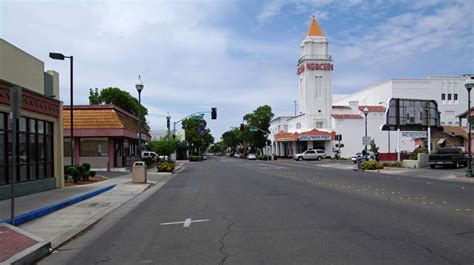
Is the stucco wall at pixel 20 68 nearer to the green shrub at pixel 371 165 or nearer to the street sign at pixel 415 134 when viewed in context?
the green shrub at pixel 371 165

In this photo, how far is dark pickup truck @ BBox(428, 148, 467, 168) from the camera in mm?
38219

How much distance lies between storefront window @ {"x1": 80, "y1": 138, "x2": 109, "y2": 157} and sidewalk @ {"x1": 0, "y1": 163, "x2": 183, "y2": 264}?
19.1 m

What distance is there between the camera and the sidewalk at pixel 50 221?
8.82m

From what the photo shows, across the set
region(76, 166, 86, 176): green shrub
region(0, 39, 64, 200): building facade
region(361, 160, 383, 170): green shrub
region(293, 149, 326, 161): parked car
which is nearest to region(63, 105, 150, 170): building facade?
region(76, 166, 86, 176): green shrub

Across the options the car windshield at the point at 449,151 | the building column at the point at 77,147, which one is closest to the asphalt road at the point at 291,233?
the car windshield at the point at 449,151

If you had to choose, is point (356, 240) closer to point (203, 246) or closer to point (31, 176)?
point (203, 246)

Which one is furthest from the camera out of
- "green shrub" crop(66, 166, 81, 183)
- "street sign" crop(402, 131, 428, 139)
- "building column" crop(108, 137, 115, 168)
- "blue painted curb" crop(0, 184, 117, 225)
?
"street sign" crop(402, 131, 428, 139)

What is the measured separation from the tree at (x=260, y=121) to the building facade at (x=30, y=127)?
79017 mm

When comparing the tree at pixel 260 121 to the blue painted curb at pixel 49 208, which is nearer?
the blue painted curb at pixel 49 208

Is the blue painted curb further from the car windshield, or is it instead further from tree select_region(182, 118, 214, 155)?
tree select_region(182, 118, 214, 155)

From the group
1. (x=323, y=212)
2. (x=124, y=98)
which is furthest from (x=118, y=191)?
(x=124, y=98)

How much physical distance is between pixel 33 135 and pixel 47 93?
3.85 meters

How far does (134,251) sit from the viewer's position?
350 inches

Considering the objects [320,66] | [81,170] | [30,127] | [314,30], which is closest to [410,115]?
[320,66]
